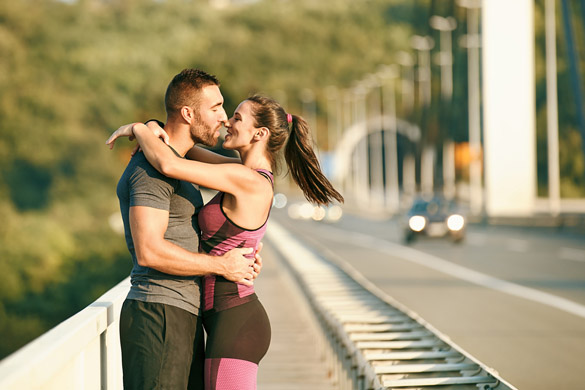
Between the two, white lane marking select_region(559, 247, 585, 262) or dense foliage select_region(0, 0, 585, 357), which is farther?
dense foliage select_region(0, 0, 585, 357)

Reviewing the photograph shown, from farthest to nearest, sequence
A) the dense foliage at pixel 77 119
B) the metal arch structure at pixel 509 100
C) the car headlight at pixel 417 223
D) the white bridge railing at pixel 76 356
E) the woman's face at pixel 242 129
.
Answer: the dense foliage at pixel 77 119
the metal arch structure at pixel 509 100
the car headlight at pixel 417 223
the woman's face at pixel 242 129
the white bridge railing at pixel 76 356

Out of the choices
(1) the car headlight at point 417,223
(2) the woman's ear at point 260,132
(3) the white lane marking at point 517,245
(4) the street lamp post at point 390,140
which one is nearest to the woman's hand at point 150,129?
(2) the woman's ear at point 260,132

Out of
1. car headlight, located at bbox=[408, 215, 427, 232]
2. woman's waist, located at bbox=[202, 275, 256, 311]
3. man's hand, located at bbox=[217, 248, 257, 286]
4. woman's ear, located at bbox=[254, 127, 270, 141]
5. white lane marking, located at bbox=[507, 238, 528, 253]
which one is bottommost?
white lane marking, located at bbox=[507, 238, 528, 253]

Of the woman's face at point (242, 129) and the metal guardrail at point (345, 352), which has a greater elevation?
the woman's face at point (242, 129)

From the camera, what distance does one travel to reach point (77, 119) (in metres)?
101

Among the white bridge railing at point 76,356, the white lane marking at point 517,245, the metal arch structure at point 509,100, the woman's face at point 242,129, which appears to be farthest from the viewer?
the metal arch structure at point 509,100

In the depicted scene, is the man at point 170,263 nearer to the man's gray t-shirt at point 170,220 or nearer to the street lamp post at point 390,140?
the man's gray t-shirt at point 170,220

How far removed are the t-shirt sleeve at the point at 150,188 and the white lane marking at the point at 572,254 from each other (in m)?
22.5

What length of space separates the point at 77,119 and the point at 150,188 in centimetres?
9850

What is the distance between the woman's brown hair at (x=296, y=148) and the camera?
500 centimetres

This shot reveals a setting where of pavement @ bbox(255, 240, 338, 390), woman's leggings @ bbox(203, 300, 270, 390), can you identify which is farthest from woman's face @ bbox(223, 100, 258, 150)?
pavement @ bbox(255, 240, 338, 390)

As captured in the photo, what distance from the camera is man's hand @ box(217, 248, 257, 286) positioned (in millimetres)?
4746

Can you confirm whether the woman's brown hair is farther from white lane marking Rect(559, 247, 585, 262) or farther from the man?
white lane marking Rect(559, 247, 585, 262)

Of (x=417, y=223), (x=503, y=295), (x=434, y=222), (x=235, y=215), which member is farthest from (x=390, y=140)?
(x=235, y=215)
